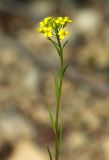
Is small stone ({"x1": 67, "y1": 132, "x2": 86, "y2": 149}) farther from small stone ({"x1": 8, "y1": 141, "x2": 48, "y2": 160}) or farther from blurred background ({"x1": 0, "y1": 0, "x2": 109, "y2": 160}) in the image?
small stone ({"x1": 8, "y1": 141, "x2": 48, "y2": 160})

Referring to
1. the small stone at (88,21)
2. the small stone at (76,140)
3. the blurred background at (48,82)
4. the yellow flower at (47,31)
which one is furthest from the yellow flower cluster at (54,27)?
the small stone at (88,21)

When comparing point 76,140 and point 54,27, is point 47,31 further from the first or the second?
point 76,140

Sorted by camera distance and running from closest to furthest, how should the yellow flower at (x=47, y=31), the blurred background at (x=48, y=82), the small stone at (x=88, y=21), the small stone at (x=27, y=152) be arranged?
the yellow flower at (x=47, y=31) → the small stone at (x=27, y=152) → the blurred background at (x=48, y=82) → the small stone at (x=88, y=21)

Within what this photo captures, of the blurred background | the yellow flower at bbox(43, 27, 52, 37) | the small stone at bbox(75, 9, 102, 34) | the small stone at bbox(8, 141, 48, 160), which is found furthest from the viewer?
the small stone at bbox(75, 9, 102, 34)

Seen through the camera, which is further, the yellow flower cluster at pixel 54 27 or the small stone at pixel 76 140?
the small stone at pixel 76 140

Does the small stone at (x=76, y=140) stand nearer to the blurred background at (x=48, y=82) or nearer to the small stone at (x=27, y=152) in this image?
the blurred background at (x=48, y=82)

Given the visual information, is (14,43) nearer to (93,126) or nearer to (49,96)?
(49,96)

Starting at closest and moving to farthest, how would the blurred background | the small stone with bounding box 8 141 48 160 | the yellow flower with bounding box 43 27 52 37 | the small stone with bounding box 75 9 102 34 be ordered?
1. the yellow flower with bounding box 43 27 52 37
2. the small stone with bounding box 8 141 48 160
3. the blurred background
4. the small stone with bounding box 75 9 102 34

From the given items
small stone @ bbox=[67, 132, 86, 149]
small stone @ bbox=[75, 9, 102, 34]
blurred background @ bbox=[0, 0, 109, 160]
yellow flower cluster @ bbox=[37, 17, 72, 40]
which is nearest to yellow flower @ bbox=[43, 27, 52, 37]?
yellow flower cluster @ bbox=[37, 17, 72, 40]

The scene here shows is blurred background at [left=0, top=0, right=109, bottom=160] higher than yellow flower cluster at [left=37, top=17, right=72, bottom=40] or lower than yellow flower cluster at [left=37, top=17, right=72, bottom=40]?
lower
